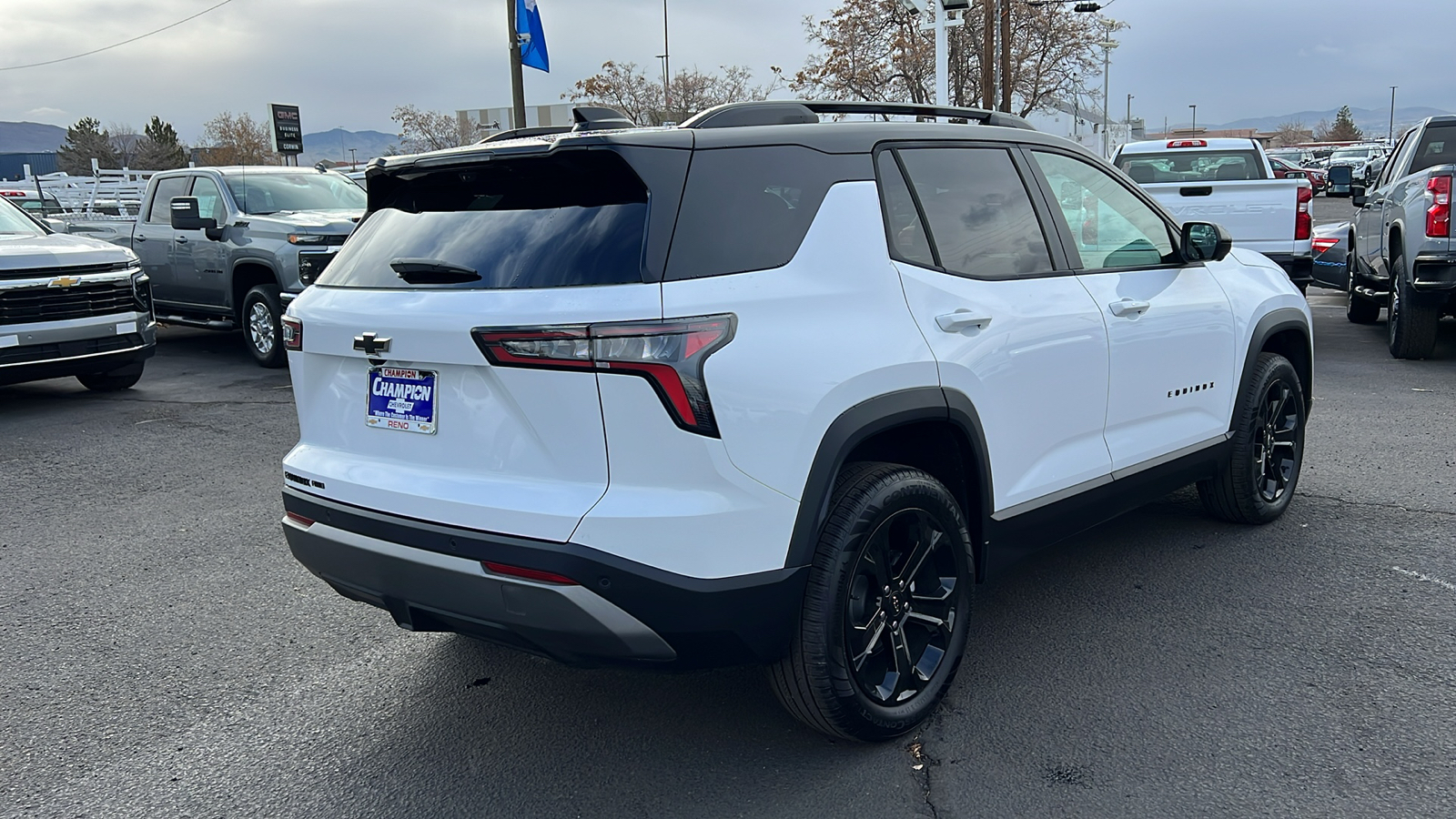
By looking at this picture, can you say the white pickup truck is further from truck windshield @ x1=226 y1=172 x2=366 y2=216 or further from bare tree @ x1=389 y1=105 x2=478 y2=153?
bare tree @ x1=389 y1=105 x2=478 y2=153

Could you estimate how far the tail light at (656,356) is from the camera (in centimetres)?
271

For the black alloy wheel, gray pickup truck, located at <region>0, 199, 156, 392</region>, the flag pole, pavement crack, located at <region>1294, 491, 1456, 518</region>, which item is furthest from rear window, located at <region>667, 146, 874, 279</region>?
the flag pole

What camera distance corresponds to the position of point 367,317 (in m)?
3.13

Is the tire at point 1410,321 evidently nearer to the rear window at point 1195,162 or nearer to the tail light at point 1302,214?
the tail light at point 1302,214

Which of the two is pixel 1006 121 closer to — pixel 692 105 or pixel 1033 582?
pixel 1033 582

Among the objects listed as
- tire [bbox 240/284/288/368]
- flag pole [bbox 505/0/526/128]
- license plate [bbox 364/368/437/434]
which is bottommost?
tire [bbox 240/284/288/368]

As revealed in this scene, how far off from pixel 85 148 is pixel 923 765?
83237mm

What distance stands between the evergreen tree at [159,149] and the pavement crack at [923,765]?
2730 inches

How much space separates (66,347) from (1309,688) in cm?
857

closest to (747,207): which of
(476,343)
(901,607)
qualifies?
(476,343)

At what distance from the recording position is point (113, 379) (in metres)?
Result: 9.84

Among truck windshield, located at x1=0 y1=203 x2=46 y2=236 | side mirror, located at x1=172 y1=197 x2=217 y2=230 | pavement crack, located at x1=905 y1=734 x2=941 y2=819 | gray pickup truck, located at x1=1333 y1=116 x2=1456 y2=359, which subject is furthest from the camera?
side mirror, located at x1=172 y1=197 x2=217 y2=230

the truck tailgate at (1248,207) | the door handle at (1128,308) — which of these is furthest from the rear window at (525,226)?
the truck tailgate at (1248,207)

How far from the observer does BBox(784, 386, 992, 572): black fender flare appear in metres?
2.93
